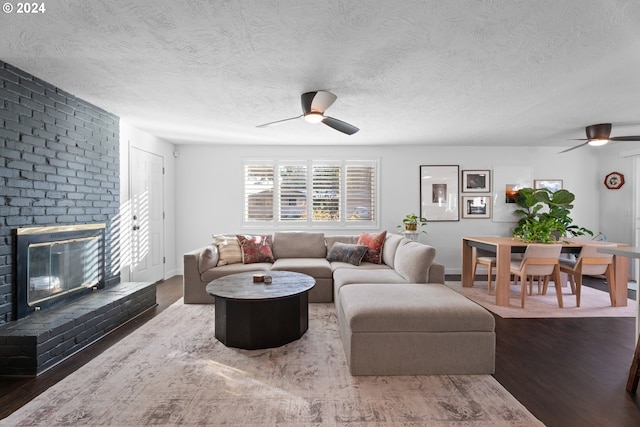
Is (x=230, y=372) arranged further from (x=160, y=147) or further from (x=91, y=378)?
(x=160, y=147)

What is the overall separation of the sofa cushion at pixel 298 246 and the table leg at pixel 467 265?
86.1 inches

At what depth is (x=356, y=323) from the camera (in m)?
2.31

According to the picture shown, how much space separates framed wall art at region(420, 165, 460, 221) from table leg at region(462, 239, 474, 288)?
1117 millimetres

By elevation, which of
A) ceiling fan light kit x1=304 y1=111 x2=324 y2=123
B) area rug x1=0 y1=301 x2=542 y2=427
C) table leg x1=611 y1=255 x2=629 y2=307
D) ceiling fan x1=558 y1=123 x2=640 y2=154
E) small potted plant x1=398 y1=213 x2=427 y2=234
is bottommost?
area rug x1=0 y1=301 x2=542 y2=427

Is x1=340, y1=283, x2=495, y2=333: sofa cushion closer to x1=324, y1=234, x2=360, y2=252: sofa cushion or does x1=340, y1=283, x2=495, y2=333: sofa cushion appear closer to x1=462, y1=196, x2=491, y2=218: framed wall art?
x1=324, y1=234, x2=360, y2=252: sofa cushion

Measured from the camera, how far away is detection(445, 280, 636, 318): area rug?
3.71 m

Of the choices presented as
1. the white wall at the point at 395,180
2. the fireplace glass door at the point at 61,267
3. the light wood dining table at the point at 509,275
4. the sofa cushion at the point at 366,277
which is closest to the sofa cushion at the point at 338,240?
the white wall at the point at 395,180

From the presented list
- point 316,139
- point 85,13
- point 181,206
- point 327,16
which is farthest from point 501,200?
point 85,13

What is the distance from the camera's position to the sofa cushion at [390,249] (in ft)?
14.0

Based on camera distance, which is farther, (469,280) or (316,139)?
(316,139)

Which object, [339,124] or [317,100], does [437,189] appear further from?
[317,100]

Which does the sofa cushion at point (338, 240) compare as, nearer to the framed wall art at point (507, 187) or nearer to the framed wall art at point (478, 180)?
the framed wall art at point (478, 180)

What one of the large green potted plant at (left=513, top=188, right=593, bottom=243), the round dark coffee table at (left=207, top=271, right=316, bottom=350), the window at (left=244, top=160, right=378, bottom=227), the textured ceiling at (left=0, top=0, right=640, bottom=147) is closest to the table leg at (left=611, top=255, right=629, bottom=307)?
the large green potted plant at (left=513, top=188, right=593, bottom=243)

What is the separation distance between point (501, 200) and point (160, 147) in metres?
6.18
